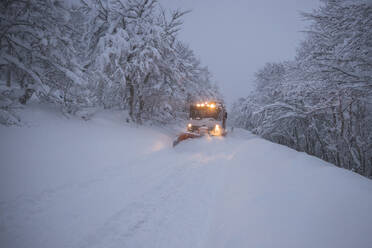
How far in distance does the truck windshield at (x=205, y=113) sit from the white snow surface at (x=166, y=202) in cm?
641

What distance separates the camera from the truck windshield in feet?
37.0

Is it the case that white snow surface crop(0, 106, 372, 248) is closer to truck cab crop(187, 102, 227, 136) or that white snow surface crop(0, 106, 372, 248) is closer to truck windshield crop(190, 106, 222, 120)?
truck cab crop(187, 102, 227, 136)

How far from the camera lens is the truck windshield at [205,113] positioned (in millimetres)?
11273

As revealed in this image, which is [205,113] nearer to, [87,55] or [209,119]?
[209,119]

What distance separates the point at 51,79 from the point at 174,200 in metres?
6.90

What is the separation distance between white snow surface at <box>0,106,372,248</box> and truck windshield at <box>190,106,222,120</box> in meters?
6.41

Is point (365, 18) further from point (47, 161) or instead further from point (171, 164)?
point (47, 161)

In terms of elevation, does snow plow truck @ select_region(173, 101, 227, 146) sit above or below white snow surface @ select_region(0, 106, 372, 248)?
above

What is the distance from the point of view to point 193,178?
14.5ft

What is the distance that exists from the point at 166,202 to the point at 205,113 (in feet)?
28.3

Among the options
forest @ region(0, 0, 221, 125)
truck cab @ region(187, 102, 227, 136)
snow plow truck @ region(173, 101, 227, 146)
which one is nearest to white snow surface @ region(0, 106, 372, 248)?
forest @ region(0, 0, 221, 125)

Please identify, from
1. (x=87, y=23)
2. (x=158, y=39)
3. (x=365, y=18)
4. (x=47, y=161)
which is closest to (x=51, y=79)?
(x=47, y=161)

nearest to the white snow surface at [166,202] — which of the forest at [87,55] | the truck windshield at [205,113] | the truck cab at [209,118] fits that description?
the forest at [87,55]

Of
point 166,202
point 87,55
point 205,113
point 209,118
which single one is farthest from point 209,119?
point 87,55
